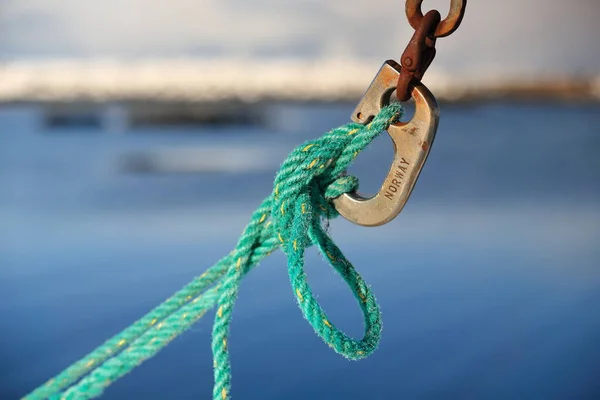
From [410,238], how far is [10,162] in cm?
505

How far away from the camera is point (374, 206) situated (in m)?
0.46

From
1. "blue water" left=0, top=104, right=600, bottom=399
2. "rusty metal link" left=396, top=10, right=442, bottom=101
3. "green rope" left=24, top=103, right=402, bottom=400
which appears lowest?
"green rope" left=24, top=103, right=402, bottom=400

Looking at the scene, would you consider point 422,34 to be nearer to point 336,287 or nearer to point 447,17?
point 447,17

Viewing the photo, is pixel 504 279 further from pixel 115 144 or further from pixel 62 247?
pixel 115 144

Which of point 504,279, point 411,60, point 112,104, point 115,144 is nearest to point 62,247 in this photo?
point 504,279

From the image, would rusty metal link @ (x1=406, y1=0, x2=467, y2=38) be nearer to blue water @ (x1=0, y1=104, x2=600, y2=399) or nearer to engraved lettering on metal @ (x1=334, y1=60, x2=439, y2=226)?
engraved lettering on metal @ (x1=334, y1=60, x2=439, y2=226)

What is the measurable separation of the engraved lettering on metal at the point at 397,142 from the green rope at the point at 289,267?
0.01 metres

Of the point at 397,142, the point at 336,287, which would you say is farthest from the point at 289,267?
the point at 336,287

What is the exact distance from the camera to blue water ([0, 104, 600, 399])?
170 cm

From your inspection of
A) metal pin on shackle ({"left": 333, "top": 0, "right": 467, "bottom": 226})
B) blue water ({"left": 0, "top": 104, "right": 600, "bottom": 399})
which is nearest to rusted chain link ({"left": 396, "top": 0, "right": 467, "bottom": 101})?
metal pin on shackle ({"left": 333, "top": 0, "right": 467, "bottom": 226})

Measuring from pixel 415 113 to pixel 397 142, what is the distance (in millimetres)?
25

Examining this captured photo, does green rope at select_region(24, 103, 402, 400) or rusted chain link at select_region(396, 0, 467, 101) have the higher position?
rusted chain link at select_region(396, 0, 467, 101)

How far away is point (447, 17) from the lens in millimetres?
411

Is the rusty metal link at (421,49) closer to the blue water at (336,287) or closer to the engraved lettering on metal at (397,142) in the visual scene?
the engraved lettering on metal at (397,142)
